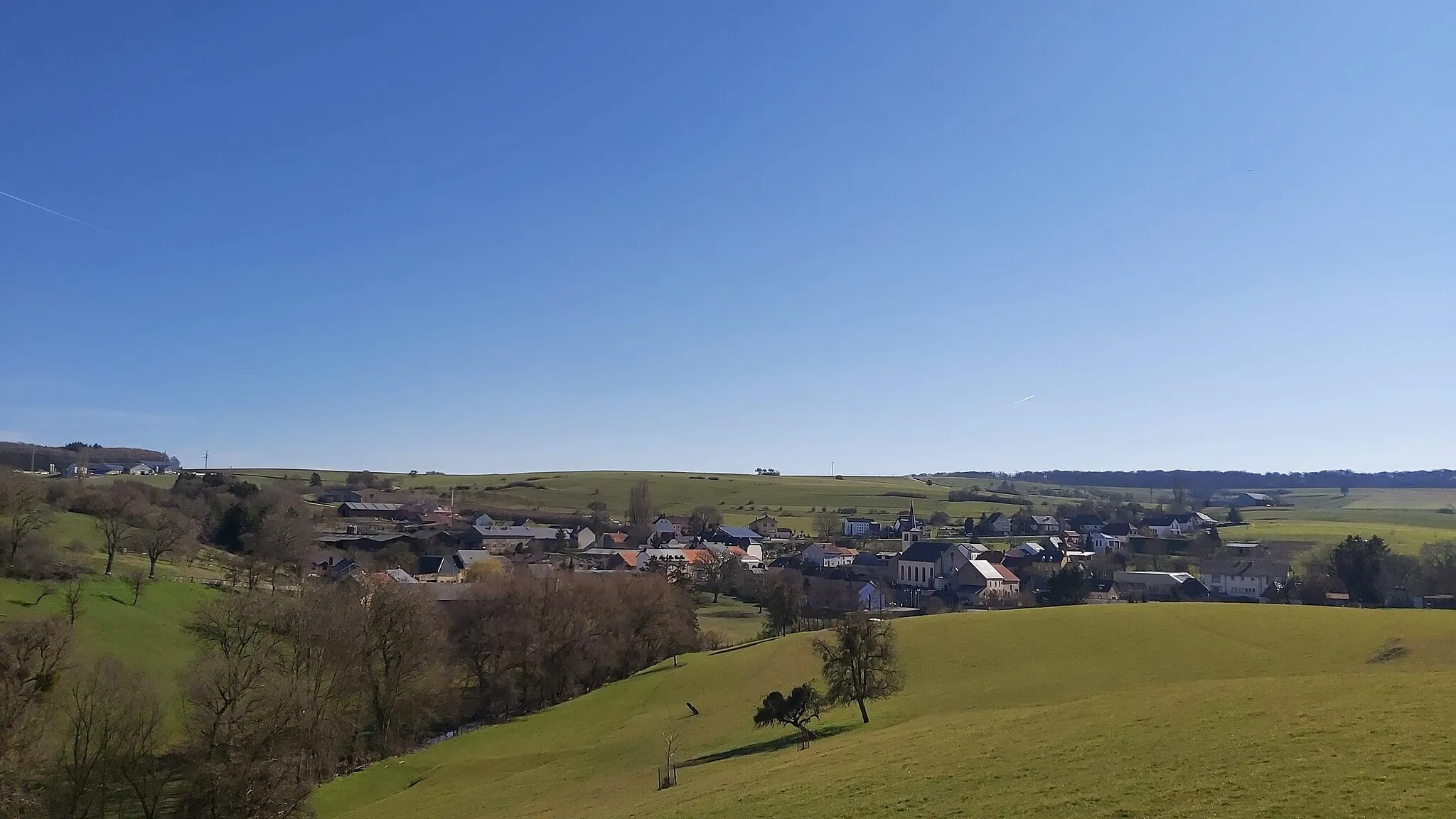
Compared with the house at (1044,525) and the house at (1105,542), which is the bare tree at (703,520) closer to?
the house at (1044,525)

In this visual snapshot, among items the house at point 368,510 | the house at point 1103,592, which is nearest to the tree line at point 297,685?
the house at point 1103,592

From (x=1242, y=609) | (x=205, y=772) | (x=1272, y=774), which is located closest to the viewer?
(x=1272, y=774)

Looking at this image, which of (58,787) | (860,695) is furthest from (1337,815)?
(58,787)

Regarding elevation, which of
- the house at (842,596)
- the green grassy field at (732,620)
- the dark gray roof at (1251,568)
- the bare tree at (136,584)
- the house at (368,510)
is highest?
the house at (368,510)

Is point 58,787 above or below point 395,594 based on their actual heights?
below

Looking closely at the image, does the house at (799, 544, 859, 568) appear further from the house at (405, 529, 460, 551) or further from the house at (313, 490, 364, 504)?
the house at (313, 490, 364, 504)

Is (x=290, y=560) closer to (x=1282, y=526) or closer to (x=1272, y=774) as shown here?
(x=1272, y=774)

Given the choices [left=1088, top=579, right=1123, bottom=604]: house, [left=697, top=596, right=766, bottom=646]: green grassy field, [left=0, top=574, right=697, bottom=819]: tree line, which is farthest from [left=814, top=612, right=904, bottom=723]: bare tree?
[left=1088, top=579, right=1123, bottom=604]: house
